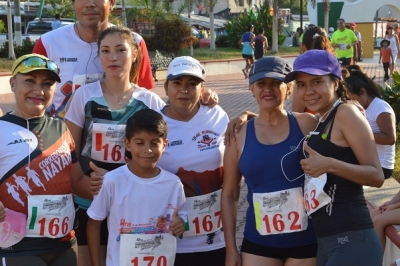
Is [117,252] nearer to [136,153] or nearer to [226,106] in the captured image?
[136,153]

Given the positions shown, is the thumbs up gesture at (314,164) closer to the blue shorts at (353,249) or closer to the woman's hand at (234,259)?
the blue shorts at (353,249)

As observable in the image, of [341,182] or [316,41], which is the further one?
[316,41]

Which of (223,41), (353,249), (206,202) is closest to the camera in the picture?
(353,249)

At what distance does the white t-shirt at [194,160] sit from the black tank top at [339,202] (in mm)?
750

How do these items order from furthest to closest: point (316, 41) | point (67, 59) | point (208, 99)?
point (316, 41) → point (67, 59) → point (208, 99)

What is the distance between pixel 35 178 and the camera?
143 inches

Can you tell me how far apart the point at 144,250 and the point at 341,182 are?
3.91ft

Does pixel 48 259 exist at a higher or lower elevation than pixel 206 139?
lower

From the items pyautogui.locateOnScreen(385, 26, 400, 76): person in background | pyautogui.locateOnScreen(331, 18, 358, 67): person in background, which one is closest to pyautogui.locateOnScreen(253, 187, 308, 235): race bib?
pyautogui.locateOnScreen(331, 18, 358, 67): person in background

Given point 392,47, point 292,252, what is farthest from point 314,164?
point 392,47

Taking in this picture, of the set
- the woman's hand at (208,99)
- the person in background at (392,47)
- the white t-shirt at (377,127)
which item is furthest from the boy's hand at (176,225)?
the person in background at (392,47)

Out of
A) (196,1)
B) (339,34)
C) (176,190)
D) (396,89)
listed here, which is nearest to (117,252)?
(176,190)

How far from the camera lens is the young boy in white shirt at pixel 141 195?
387 centimetres

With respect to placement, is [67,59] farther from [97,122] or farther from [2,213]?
[2,213]
